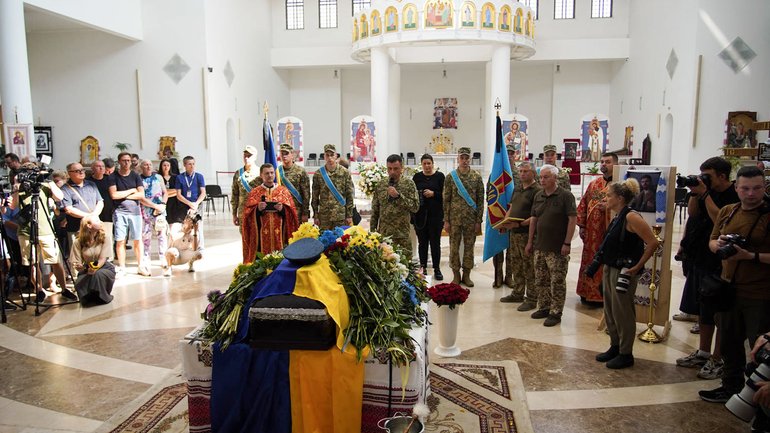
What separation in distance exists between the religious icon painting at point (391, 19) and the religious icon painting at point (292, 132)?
4.17 metres

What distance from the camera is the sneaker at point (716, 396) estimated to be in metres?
4.05

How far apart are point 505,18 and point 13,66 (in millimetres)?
13647

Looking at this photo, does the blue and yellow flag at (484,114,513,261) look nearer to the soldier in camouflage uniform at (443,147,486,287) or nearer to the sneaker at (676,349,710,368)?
the soldier in camouflage uniform at (443,147,486,287)

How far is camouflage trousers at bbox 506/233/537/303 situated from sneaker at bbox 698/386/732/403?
7.94 feet

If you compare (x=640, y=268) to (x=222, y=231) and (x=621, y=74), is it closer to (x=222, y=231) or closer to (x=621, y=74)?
(x=222, y=231)

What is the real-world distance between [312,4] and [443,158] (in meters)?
9.41

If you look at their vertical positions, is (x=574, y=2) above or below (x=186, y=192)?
above

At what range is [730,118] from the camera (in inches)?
579

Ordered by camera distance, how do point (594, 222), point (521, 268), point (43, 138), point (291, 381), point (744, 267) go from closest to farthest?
point (291, 381)
point (744, 267)
point (594, 222)
point (521, 268)
point (43, 138)

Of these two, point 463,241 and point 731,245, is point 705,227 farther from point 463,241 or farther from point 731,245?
point 463,241

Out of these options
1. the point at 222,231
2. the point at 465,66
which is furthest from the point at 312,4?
the point at 222,231

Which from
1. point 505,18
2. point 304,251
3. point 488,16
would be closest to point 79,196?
point 304,251

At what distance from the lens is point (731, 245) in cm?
368

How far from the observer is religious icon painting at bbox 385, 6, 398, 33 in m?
17.5
